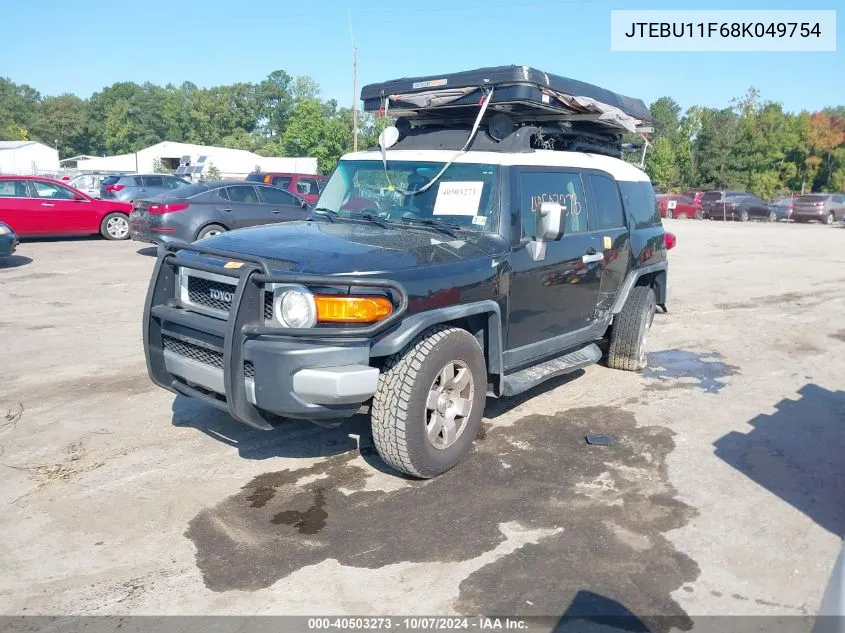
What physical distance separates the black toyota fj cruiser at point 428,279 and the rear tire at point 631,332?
2cm

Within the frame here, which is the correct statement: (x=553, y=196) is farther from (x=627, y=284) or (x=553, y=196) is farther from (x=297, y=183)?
(x=297, y=183)

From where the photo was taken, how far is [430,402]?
4.26 m

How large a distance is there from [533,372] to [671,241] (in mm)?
3740

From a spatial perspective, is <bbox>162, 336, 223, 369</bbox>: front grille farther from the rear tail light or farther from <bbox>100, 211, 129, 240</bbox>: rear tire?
<bbox>100, 211, 129, 240</bbox>: rear tire

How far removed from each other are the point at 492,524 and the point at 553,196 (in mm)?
2670

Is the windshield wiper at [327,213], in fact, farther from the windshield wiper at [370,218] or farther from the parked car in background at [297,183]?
the parked car in background at [297,183]

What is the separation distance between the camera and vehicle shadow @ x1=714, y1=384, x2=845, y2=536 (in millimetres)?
4258

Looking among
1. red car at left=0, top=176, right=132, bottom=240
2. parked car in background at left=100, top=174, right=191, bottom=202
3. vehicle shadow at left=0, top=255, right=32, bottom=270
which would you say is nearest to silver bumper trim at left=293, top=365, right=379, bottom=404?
vehicle shadow at left=0, top=255, right=32, bottom=270

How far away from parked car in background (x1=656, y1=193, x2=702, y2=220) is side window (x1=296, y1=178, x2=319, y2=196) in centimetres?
2404

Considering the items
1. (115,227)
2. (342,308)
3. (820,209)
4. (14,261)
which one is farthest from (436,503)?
(820,209)

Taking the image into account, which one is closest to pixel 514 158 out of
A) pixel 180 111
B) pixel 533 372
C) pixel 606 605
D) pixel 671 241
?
pixel 533 372

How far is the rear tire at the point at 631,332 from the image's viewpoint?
266 inches

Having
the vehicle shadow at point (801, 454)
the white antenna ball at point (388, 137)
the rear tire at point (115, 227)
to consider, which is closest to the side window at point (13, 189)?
the rear tire at point (115, 227)

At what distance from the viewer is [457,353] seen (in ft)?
14.2
